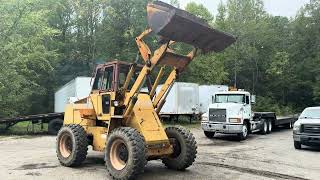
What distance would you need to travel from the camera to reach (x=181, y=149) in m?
11.1

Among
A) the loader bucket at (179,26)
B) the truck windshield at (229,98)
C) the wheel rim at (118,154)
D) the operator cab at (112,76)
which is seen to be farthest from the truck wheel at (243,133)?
the wheel rim at (118,154)

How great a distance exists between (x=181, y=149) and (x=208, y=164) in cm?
166

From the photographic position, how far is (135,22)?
42.1 meters

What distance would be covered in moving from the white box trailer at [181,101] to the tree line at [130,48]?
17.2 ft

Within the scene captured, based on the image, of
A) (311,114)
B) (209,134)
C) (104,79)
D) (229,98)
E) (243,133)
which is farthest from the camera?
(209,134)

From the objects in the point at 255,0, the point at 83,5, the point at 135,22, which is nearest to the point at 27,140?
the point at 135,22

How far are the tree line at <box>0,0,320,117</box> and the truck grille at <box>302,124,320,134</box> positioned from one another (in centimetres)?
1735

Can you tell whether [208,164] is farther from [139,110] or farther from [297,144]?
[297,144]

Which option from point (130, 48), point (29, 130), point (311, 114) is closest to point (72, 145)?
point (311, 114)

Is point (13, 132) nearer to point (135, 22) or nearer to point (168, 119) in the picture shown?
point (168, 119)

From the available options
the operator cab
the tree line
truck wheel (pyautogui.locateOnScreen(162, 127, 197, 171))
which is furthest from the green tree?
truck wheel (pyautogui.locateOnScreen(162, 127, 197, 171))

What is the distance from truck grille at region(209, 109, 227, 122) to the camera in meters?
20.7

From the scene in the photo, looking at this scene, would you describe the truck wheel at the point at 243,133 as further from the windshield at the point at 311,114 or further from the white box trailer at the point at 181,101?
the white box trailer at the point at 181,101

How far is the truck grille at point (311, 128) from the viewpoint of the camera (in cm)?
1659
